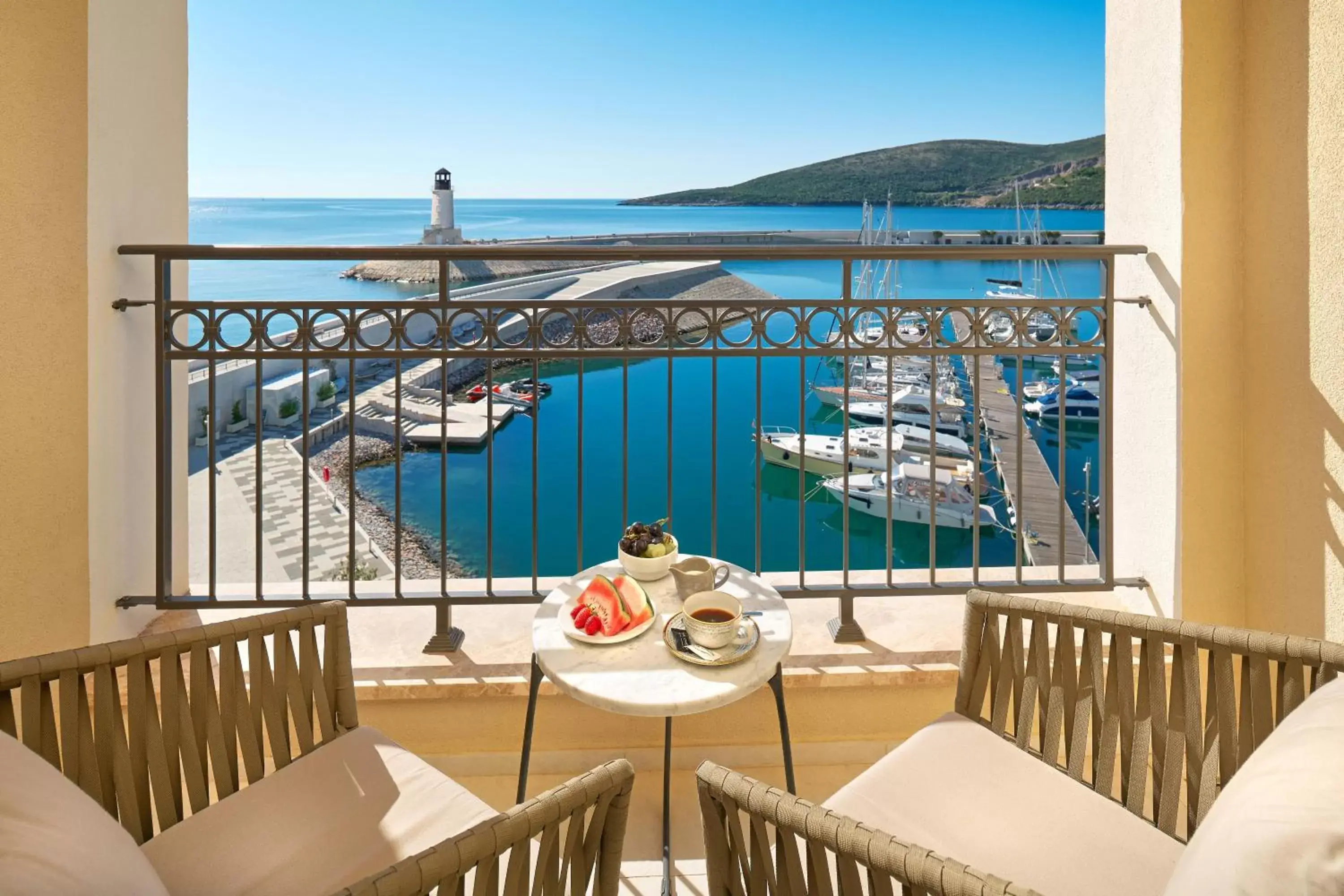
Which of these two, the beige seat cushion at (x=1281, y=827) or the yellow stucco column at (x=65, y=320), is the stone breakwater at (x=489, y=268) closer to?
the yellow stucco column at (x=65, y=320)

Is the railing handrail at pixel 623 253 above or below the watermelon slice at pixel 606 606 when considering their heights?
above

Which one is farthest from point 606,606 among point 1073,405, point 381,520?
point 381,520

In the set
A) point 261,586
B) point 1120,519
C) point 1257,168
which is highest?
point 1257,168

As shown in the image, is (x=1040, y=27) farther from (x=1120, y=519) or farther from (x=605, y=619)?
(x=605, y=619)

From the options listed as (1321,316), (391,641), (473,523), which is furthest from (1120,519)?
(473,523)

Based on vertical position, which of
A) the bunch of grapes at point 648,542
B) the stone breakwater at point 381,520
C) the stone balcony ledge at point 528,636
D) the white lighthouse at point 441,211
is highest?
the white lighthouse at point 441,211

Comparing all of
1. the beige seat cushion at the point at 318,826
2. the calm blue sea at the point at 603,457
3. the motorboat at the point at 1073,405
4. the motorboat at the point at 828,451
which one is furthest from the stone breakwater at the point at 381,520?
the beige seat cushion at the point at 318,826

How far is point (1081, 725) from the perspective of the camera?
1223mm

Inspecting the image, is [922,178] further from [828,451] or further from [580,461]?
[580,461]

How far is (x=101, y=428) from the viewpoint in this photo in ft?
5.83

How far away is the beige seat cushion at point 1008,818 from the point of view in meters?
0.99

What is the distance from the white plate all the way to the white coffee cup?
3.0 inches

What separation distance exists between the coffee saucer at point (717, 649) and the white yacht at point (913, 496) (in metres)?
8.81

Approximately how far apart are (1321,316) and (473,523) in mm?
15828
